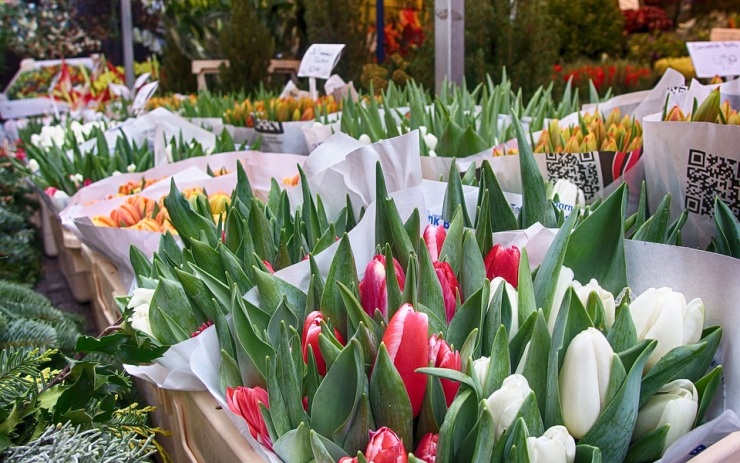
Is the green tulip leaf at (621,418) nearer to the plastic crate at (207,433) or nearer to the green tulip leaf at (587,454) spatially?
the green tulip leaf at (587,454)

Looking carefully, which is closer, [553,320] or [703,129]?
[553,320]

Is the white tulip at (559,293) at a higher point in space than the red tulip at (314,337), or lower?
higher

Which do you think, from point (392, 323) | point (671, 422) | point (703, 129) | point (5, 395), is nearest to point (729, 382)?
point (671, 422)

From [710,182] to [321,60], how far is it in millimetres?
1985

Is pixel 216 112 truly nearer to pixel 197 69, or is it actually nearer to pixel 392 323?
pixel 197 69

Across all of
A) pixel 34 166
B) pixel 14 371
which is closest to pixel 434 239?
pixel 14 371

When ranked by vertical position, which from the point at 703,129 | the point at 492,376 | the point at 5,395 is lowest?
the point at 5,395

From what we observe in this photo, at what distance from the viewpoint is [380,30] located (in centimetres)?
504

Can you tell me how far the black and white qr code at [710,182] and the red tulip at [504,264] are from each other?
36 cm

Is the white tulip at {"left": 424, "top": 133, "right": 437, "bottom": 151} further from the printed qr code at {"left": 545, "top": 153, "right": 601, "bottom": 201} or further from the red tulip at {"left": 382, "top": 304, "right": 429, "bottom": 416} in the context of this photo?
the red tulip at {"left": 382, "top": 304, "right": 429, "bottom": 416}

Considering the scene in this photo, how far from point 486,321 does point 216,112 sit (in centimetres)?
248

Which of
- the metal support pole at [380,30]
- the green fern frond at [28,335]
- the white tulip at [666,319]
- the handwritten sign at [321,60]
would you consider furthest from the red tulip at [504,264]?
the metal support pole at [380,30]

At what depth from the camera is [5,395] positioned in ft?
2.77

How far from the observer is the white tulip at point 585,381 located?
0.63 metres
